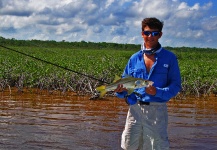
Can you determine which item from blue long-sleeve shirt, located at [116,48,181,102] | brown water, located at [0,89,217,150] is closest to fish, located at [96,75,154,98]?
blue long-sleeve shirt, located at [116,48,181,102]

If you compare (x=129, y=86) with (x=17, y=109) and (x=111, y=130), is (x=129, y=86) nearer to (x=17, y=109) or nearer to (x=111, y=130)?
(x=111, y=130)

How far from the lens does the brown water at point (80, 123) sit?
6895 mm

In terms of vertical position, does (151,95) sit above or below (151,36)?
below

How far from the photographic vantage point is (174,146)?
689 centimetres

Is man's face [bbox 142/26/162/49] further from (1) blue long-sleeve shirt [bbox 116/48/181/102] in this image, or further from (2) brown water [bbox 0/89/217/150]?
(2) brown water [bbox 0/89/217/150]

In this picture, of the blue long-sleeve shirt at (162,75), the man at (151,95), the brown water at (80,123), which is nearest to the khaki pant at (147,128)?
the man at (151,95)

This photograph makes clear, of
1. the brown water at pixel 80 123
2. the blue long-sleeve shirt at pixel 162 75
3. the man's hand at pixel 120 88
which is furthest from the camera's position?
the brown water at pixel 80 123

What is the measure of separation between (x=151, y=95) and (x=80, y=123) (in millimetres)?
4754

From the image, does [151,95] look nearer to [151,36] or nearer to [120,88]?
[120,88]

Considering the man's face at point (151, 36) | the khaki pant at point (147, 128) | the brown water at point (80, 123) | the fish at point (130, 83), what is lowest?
the brown water at point (80, 123)

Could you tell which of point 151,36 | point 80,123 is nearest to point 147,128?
point 151,36

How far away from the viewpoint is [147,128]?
4.11m

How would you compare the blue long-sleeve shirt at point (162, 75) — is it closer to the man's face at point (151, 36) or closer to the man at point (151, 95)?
the man at point (151, 95)

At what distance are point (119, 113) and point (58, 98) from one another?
2775 millimetres
